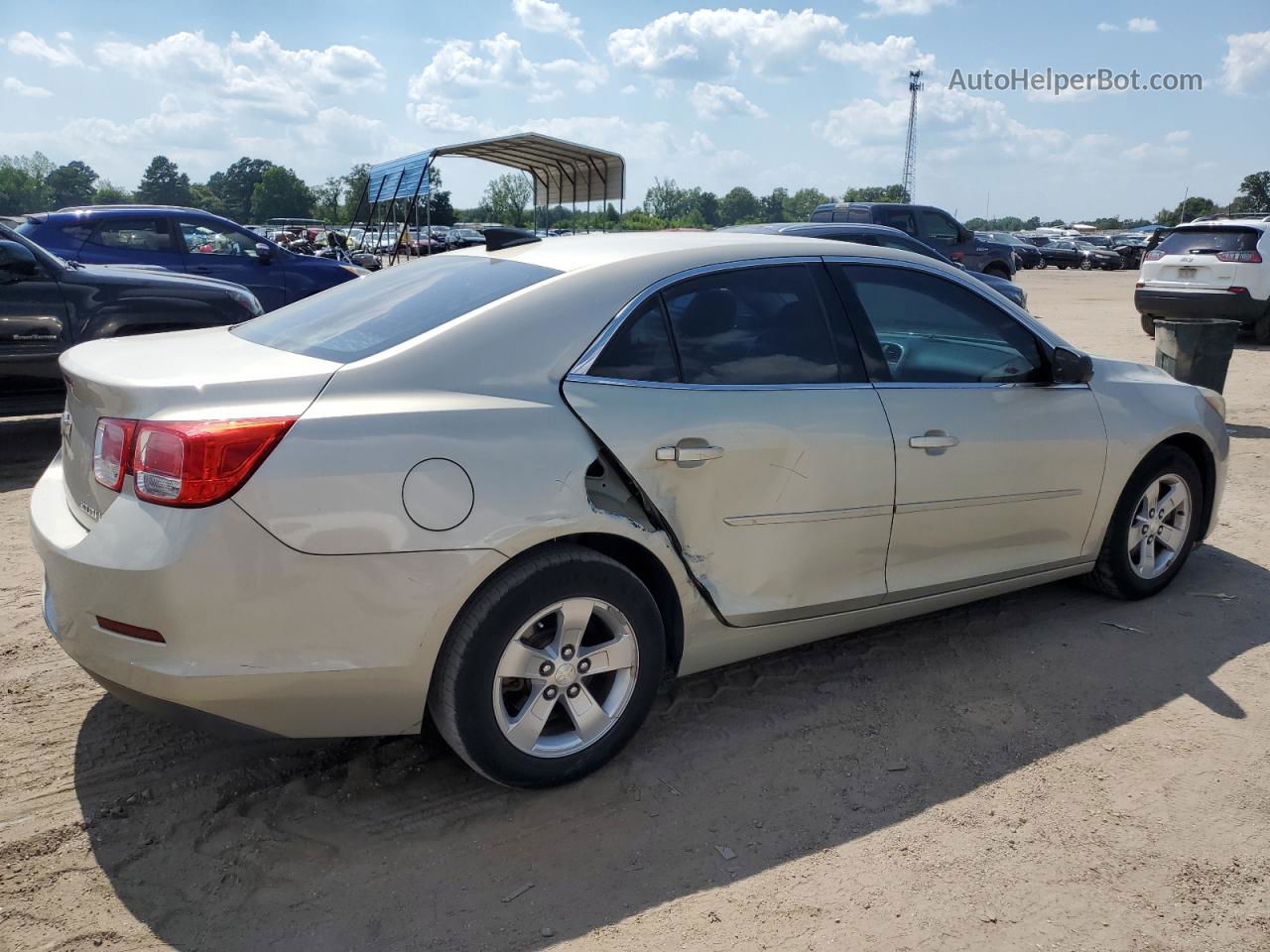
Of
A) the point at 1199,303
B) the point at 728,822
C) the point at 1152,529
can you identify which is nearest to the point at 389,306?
the point at 728,822

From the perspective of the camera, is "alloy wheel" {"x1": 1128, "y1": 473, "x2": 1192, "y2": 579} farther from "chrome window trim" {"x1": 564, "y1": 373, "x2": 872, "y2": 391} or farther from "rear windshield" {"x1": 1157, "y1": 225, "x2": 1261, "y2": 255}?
"rear windshield" {"x1": 1157, "y1": 225, "x2": 1261, "y2": 255}

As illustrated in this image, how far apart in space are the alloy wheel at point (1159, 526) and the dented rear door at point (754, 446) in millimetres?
1646

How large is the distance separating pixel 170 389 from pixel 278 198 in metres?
125

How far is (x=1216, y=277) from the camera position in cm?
1444

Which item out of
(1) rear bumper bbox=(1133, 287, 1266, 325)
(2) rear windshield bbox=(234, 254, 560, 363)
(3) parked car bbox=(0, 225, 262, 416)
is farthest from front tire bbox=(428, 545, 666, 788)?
(1) rear bumper bbox=(1133, 287, 1266, 325)

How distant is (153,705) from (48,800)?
651 mm

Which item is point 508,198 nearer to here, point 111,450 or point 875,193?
point 875,193

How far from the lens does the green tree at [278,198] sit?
116500mm

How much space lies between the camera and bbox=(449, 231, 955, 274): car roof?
3.33m

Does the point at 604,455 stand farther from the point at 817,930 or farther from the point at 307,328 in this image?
the point at 817,930

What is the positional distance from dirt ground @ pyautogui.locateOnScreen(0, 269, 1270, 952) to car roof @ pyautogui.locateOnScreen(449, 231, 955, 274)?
1.54 meters

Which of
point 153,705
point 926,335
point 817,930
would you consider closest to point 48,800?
point 153,705

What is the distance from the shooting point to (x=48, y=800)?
9.62 ft

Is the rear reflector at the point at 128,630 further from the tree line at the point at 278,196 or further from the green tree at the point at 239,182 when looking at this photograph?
the green tree at the point at 239,182
